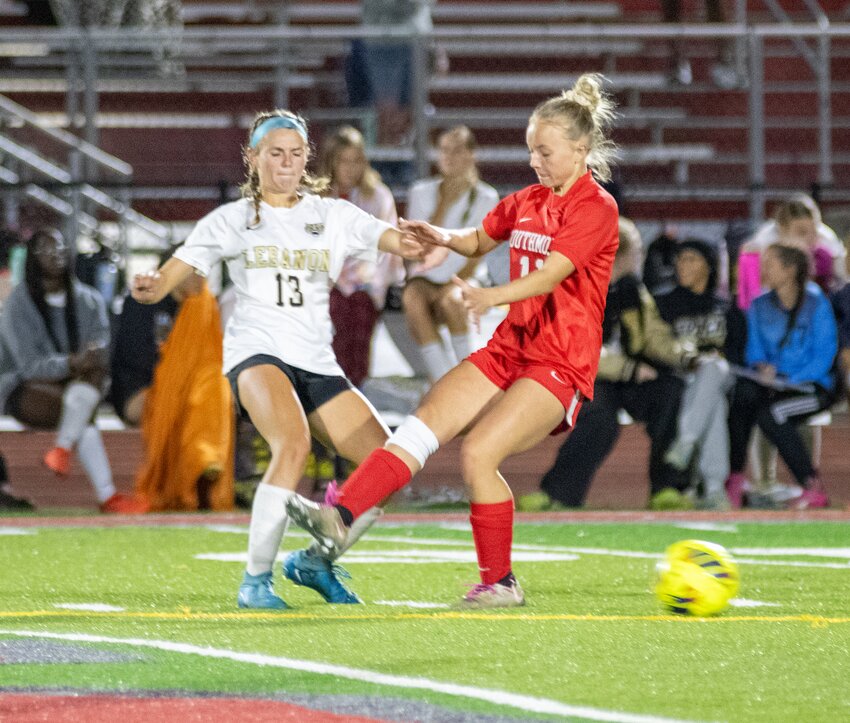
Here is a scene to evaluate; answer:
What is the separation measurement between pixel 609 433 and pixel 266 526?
16.8 ft

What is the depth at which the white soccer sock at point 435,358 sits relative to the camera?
11305 millimetres

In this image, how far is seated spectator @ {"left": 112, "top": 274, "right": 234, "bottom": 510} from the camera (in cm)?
1079

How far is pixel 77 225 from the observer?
13398 mm

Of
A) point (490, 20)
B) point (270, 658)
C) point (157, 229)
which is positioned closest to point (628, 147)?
point (490, 20)

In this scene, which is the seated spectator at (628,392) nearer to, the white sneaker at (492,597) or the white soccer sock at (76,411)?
the white soccer sock at (76,411)

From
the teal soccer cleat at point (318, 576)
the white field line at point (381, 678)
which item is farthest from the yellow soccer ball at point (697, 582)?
the white field line at point (381, 678)

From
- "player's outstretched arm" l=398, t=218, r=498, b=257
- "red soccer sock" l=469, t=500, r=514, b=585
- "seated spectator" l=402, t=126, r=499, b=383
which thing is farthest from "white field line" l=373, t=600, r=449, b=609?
"seated spectator" l=402, t=126, r=499, b=383

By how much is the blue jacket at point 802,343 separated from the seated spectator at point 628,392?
546 millimetres

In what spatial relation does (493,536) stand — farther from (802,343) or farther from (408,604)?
(802,343)

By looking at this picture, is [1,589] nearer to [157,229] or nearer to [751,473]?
[751,473]

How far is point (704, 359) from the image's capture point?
443 inches

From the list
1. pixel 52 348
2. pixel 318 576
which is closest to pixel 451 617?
pixel 318 576

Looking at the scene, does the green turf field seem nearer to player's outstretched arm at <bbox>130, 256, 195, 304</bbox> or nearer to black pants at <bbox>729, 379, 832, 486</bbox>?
player's outstretched arm at <bbox>130, 256, 195, 304</bbox>

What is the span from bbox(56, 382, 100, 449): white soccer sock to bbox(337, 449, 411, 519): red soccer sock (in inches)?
207
